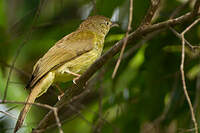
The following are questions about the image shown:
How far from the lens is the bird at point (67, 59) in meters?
4.43

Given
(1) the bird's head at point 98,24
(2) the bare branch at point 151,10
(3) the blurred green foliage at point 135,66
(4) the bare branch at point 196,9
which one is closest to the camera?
(4) the bare branch at point 196,9

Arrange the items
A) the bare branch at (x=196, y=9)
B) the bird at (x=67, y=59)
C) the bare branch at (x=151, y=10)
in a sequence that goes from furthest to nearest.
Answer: the bird at (x=67, y=59) < the bare branch at (x=151, y=10) < the bare branch at (x=196, y=9)

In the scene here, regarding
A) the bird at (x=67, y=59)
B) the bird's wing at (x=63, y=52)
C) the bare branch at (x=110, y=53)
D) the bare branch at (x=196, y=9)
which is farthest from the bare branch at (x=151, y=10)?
the bird's wing at (x=63, y=52)

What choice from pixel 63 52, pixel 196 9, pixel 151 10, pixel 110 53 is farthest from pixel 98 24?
pixel 196 9

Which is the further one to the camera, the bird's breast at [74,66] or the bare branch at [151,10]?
the bird's breast at [74,66]

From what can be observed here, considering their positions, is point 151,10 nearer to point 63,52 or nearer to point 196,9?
point 196,9

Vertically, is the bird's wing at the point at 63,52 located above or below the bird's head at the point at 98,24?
below

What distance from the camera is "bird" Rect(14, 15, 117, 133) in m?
4.43

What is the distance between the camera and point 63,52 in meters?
4.83

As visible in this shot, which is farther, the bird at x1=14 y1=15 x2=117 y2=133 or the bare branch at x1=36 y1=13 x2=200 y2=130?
the bird at x1=14 y1=15 x2=117 y2=133

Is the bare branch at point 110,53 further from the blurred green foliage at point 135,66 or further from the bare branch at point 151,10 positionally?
the blurred green foliage at point 135,66

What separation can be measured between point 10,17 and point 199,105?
10.8 ft

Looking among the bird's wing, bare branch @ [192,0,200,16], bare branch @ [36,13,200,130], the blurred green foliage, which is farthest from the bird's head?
bare branch @ [192,0,200,16]

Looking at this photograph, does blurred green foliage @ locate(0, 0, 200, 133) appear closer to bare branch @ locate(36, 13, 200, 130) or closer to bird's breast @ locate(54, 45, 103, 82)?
bird's breast @ locate(54, 45, 103, 82)
